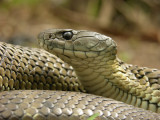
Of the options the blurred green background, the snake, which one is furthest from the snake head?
the blurred green background

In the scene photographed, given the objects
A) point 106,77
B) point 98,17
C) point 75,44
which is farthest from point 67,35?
point 98,17

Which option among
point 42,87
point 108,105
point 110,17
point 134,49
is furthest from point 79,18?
point 108,105

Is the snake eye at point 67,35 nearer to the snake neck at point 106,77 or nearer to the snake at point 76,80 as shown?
the snake at point 76,80

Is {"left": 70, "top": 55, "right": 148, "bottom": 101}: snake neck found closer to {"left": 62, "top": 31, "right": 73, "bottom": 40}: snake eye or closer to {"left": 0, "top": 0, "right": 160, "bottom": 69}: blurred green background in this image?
{"left": 62, "top": 31, "right": 73, "bottom": 40}: snake eye

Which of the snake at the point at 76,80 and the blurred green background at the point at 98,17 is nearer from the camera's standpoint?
the snake at the point at 76,80

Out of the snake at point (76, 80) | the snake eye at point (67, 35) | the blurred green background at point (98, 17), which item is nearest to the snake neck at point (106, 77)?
the snake at point (76, 80)

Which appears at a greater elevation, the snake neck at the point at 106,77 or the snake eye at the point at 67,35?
the snake eye at the point at 67,35
